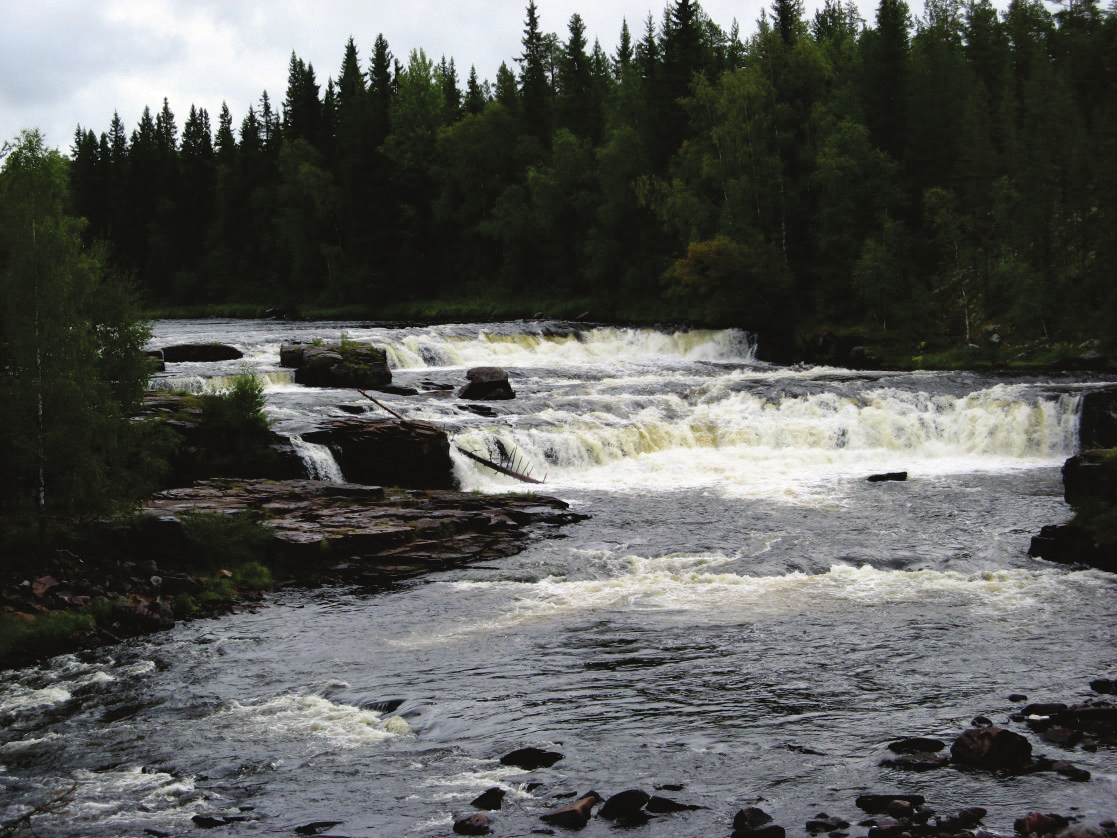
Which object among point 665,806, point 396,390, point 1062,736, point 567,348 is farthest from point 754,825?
point 567,348

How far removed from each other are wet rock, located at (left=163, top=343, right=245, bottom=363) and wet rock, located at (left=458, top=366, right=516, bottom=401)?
1399cm

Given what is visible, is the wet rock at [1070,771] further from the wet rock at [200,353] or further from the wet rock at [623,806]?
the wet rock at [200,353]

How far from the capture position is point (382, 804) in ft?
38.2

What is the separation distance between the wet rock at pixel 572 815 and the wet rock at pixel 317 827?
2254 mm

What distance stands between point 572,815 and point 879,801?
325 centimetres

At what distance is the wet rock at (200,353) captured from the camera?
4759cm

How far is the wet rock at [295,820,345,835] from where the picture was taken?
433 inches

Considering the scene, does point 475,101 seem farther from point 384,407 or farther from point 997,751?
point 997,751

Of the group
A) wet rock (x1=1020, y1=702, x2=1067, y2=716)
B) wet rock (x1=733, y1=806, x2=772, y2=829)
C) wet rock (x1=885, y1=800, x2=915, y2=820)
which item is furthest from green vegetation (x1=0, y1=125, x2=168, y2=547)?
wet rock (x1=1020, y1=702, x2=1067, y2=716)

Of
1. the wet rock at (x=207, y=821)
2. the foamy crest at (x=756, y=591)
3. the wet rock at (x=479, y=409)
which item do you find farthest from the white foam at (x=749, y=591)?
the wet rock at (x=479, y=409)

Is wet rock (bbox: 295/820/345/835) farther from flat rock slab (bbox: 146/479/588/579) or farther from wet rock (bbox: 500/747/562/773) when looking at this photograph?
flat rock slab (bbox: 146/479/588/579)

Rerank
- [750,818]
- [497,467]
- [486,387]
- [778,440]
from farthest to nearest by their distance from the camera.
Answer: [486,387] → [778,440] → [497,467] → [750,818]

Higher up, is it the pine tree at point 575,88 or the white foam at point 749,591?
the pine tree at point 575,88

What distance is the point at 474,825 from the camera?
1082 cm
